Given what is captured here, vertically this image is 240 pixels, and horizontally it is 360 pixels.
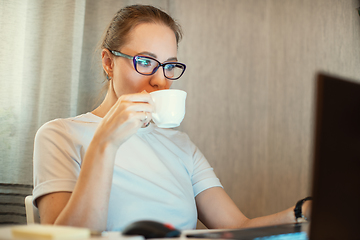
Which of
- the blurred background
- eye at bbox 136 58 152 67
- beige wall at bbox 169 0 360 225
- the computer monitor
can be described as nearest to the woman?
eye at bbox 136 58 152 67

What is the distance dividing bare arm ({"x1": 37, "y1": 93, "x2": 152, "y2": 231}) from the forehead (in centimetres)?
35

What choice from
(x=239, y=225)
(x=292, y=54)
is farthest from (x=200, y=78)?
(x=239, y=225)

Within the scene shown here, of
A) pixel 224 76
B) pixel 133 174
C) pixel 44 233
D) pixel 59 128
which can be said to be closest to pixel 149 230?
pixel 44 233

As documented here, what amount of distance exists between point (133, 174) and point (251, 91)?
1271mm

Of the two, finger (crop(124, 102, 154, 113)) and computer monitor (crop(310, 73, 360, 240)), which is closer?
computer monitor (crop(310, 73, 360, 240))

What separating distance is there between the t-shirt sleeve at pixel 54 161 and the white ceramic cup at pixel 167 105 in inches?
13.0

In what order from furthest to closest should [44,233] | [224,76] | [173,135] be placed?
[224,76], [173,135], [44,233]

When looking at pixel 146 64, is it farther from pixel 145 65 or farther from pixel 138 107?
pixel 138 107

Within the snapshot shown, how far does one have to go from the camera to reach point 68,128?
1072 millimetres

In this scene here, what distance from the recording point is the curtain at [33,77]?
4.68 feet

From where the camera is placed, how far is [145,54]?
1135mm

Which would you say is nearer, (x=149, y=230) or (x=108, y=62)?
(x=149, y=230)

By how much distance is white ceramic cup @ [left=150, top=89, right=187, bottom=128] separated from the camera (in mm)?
859

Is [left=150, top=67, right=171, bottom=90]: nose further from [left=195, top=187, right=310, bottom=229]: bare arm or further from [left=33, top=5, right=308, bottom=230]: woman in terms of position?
[left=195, top=187, right=310, bottom=229]: bare arm
